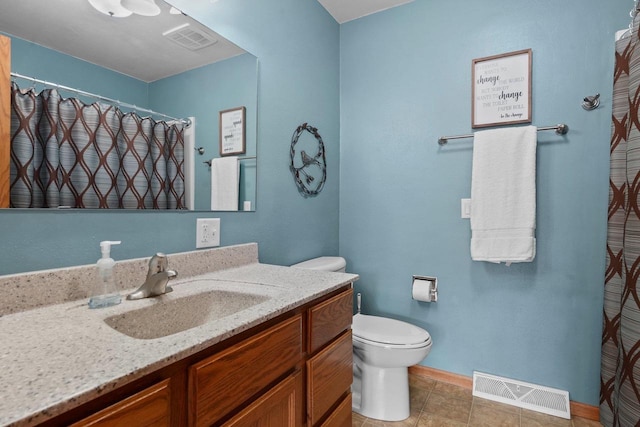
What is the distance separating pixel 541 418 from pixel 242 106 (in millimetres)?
2247

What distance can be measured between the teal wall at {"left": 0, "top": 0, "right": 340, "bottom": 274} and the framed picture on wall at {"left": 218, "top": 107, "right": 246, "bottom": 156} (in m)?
0.13

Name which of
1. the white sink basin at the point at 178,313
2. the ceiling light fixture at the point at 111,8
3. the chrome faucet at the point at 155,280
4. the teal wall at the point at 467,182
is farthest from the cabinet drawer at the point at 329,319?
the ceiling light fixture at the point at 111,8

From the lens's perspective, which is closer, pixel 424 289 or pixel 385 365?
pixel 385 365

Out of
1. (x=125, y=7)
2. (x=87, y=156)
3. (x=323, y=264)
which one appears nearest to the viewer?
(x=87, y=156)

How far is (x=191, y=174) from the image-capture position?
1284mm

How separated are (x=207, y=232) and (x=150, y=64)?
666 millimetres

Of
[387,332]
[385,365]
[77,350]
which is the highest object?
[77,350]

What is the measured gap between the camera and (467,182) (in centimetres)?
199

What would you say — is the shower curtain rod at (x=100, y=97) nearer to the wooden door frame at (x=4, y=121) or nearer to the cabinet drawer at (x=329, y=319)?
the wooden door frame at (x=4, y=121)

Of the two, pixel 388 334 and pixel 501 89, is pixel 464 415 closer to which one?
pixel 388 334

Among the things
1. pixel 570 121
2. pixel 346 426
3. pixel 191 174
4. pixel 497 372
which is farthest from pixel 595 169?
pixel 191 174

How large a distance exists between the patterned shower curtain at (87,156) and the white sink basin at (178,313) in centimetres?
38

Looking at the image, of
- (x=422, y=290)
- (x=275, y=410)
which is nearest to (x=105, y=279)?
(x=275, y=410)

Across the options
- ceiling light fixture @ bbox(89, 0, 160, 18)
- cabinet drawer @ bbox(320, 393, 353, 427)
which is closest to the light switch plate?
cabinet drawer @ bbox(320, 393, 353, 427)
